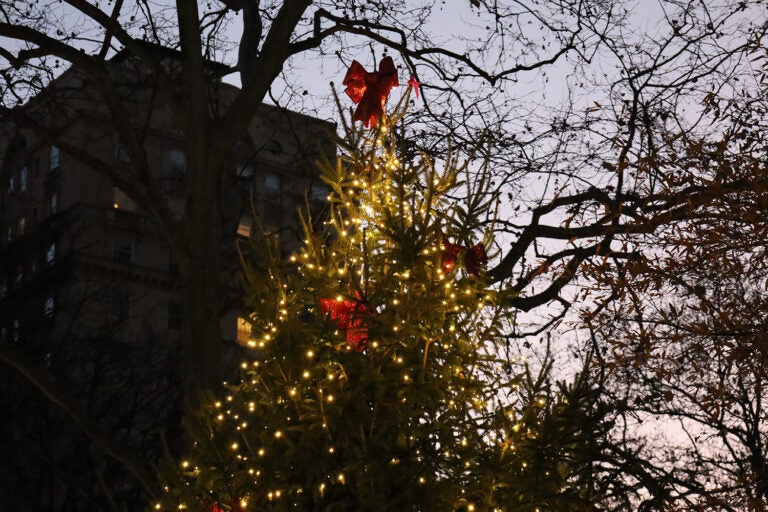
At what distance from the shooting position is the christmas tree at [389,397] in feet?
26.3

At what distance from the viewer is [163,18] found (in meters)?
13.7

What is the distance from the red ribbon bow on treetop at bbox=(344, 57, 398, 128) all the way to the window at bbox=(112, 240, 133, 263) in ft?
143

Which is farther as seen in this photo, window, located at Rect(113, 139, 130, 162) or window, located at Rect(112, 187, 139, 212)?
window, located at Rect(112, 187, 139, 212)

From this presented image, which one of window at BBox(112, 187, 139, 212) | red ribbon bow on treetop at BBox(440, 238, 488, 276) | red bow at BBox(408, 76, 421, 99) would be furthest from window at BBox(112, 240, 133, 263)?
red ribbon bow on treetop at BBox(440, 238, 488, 276)

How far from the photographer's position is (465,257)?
8469 millimetres

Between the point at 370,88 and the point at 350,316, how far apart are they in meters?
2.17

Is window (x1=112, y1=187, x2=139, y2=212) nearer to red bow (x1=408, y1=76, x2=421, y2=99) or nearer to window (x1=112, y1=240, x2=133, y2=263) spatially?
window (x1=112, y1=240, x2=133, y2=263)

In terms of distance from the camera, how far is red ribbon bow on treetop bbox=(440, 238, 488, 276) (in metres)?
8.45

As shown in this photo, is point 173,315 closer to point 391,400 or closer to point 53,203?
point 53,203

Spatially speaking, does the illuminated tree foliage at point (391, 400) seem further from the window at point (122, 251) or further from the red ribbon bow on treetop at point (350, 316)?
the window at point (122, 251)

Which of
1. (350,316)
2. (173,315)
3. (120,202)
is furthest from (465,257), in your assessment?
(120,202)

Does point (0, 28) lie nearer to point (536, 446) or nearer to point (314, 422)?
point (314, 422)

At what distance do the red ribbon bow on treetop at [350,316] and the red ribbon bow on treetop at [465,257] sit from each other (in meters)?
0.68

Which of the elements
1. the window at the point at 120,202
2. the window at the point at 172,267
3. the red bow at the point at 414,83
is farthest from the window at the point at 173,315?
the red bow at the point at 414,83
